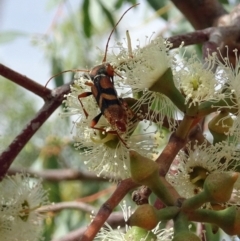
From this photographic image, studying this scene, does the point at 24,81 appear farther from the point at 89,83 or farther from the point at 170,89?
the point at 170,89

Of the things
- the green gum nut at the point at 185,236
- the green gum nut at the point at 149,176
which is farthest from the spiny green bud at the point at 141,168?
the green gum nut at the point at 185,236

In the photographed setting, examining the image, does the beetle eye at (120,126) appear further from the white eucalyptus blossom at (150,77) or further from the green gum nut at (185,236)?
the green gum nut at (185,236)

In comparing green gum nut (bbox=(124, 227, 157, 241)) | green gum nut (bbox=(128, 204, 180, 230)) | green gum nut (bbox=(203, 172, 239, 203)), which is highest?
green gum nut (bbox=(203, 172, 239, 203))

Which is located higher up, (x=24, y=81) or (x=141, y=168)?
(x=24, y=81)

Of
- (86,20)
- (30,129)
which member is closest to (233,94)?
(30,129)

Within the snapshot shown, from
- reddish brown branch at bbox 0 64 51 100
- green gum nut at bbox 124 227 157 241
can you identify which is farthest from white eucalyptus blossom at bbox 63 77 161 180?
green gum nut at bbox 124 227 157 241

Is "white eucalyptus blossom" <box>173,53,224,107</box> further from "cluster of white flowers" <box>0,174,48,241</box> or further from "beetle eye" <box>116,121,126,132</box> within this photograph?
"cluster of white flowers" <box>0,174,48,241</box>
